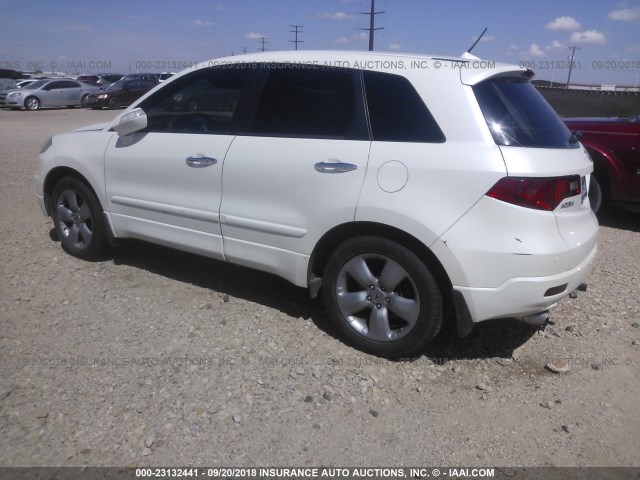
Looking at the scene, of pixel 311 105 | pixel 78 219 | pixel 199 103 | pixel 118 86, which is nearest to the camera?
pixel 311 105

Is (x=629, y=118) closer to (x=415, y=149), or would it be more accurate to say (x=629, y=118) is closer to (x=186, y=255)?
(x=415, y=149)

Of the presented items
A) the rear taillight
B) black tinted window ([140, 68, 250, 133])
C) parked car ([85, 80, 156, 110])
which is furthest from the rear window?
parked car ([85, 80, 156, 110])

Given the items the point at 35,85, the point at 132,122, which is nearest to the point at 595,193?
the point at 132,122

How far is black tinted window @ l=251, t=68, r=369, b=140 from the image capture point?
3.32 meters

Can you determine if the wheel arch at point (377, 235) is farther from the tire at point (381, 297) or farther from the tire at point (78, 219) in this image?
the tire at point (78, 219)

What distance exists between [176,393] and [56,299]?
1671mm

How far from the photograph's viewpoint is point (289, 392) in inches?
119

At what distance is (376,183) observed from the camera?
3.12 metres

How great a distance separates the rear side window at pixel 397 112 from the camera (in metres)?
3.08

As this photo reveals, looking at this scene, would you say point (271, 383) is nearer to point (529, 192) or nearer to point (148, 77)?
point (529, 192)

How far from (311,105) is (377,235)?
969mm

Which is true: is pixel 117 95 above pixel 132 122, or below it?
below

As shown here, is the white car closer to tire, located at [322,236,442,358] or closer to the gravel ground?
tire, located at [322,236,442,358]

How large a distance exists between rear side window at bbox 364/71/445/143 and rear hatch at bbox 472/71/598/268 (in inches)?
12.3
